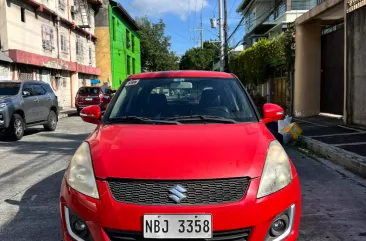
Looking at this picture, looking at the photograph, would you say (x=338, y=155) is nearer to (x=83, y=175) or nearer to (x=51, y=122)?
(x=83, y=175)

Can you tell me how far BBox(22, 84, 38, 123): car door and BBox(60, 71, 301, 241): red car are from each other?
8319 millimetres

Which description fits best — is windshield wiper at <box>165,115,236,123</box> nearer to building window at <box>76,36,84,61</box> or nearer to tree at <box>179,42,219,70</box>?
building window at <box>76,36,84,61</box>

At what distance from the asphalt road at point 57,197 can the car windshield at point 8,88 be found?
2.77 metres

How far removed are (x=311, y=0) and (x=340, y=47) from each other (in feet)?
81.2

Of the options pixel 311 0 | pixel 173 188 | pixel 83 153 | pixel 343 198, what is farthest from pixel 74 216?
pixel 311 0

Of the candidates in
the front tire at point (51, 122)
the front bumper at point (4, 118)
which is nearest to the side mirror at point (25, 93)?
the front bumper at point (4, 118)

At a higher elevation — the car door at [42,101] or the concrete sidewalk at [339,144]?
the car door at [42,101]

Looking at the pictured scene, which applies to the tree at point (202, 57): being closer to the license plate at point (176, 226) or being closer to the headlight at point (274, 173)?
the headlight at point (274, 173)

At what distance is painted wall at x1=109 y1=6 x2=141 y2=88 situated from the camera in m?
36.5

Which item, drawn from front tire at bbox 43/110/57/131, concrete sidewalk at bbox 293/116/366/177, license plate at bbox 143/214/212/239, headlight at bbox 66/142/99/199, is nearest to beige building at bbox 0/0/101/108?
front tire at bbox 43/110/57/131

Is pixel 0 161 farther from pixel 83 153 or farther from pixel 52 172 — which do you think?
pixel 83 153

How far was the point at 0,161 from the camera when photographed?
741 centimetres

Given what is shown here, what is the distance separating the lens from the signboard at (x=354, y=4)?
10.3 m

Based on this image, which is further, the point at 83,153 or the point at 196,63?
the point at 196,63
